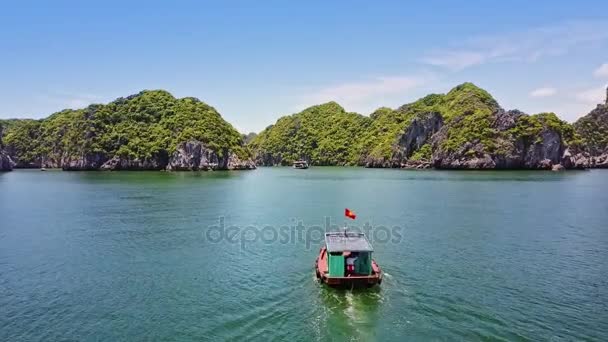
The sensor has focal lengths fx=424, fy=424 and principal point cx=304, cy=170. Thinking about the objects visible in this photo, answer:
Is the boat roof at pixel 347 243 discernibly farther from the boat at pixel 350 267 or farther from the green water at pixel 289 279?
the green water at pixel 289 279

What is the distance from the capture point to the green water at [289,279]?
2444 centimetres

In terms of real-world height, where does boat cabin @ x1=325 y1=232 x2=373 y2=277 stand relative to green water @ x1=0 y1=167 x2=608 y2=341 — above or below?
above

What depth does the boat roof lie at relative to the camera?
3027 centimetres

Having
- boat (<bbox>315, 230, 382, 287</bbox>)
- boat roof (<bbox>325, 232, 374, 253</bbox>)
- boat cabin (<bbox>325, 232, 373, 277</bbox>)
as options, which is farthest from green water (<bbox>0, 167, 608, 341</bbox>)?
boat roof (<bbox>325, 232, 374, 253</bbox>)

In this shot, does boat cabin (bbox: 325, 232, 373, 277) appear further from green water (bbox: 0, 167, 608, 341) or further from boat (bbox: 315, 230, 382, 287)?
green water (bbox: 0, 167, 608, 341)

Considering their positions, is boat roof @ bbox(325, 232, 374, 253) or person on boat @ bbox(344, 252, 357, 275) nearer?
boat roof @ bbox(325, 232, 374, 253)

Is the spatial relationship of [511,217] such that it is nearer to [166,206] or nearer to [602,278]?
[602,278]

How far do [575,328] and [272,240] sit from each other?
30.1m

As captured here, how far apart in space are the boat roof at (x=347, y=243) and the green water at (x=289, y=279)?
297cm

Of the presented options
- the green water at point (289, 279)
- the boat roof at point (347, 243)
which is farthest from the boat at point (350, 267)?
the green water at point (289, 279)

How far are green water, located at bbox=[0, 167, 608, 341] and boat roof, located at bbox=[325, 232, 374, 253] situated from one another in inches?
117

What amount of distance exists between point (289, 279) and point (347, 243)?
5.49 metres

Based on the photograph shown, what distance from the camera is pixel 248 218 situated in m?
63.2

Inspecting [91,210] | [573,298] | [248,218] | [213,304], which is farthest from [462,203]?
[91,210]
